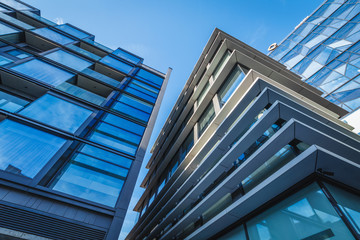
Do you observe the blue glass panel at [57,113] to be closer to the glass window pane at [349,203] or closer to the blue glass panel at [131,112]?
the blue glass panel at [131,112]

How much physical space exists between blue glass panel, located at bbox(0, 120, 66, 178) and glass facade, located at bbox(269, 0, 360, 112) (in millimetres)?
18187

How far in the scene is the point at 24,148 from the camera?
7.55m

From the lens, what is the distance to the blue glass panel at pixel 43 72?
12.0m

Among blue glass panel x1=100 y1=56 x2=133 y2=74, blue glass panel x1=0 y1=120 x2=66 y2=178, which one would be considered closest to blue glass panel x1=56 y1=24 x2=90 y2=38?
blue glass panel x1=100 y1=56 x2=133 y2=74

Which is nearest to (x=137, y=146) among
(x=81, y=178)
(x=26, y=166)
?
(x=81, y=178)

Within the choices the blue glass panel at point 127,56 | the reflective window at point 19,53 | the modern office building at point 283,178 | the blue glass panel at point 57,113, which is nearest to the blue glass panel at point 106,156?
the blue glass panel at point 57,113

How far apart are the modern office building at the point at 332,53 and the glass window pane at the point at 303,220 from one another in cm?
882

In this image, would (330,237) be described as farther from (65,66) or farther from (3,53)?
(3,53)

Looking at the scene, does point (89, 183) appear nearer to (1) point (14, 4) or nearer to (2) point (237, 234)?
(2) point (237, 234)

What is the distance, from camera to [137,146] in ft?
37.0

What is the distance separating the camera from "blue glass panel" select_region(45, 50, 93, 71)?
604 inches

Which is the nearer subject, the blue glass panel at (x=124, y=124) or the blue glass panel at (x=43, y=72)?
the blue glass panel at (x=43, y=72)

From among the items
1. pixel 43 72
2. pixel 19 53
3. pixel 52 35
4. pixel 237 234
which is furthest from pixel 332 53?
pixel 52 35

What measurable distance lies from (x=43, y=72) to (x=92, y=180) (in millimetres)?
10104
